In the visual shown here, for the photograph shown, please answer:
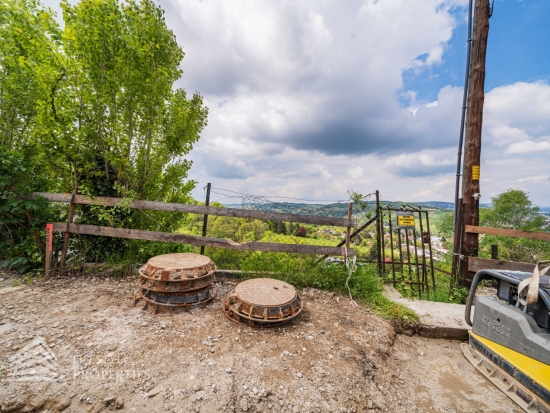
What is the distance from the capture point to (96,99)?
15.3ft

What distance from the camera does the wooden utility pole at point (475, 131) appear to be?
5031 millimetres

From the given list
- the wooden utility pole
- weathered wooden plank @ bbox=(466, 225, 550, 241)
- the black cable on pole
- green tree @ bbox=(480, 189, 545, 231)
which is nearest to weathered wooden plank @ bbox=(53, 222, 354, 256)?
the wooden utility pole

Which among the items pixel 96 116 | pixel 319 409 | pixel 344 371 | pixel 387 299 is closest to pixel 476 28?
pixel 387 299

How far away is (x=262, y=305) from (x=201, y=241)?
2.14 m

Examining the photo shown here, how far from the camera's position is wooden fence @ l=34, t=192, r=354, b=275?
466 cm

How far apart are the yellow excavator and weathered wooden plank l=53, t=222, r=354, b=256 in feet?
7.43

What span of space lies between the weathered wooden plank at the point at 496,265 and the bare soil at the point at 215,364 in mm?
2057

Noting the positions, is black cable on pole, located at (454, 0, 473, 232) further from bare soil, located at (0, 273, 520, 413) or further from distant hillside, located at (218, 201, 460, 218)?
bare soil, located at (0, 273, 520, 413)

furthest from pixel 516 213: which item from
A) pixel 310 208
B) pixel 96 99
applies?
pixel 96 99

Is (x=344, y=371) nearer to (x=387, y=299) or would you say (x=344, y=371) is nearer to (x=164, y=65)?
(x=387, y=299)

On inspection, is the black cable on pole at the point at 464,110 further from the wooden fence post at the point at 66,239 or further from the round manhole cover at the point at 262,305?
the wooden fence post at the point at 66,239

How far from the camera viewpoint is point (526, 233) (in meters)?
4.39

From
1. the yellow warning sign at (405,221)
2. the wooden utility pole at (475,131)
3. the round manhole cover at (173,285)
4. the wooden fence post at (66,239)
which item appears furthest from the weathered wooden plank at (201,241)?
the wooden utility pole at (475,131)

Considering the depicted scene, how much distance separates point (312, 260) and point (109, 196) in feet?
16.2
